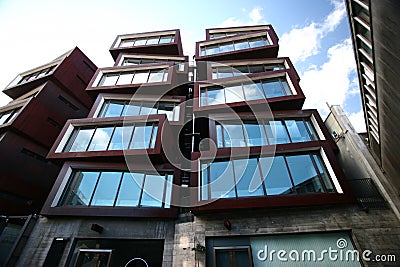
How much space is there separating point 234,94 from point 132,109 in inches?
312

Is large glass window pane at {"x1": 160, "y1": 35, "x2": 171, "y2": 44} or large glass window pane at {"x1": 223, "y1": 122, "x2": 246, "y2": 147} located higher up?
large glass window pane at {"x1": 160, "y1": 35, "x2": 171, "y2": 44}

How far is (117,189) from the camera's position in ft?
39.0

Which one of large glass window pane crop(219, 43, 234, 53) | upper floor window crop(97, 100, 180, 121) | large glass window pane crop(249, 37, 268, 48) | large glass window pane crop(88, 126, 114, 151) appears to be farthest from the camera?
large glass window pane crop(219, 43, 234, 53)

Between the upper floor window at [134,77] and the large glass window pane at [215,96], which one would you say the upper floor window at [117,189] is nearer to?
the large glass window pane at [215,96]

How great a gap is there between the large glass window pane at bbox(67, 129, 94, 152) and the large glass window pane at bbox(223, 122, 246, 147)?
367 inches

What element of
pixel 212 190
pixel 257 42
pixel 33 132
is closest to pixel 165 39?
pixel 257 42

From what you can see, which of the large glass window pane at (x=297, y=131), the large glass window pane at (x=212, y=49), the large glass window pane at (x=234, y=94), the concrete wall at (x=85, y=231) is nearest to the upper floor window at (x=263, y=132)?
the large glass window pane at (x=297, y=131)

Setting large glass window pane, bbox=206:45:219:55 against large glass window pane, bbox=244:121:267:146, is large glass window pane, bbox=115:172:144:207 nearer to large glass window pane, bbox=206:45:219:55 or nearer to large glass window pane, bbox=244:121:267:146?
large glass window pane, bbox=244:121:267:146

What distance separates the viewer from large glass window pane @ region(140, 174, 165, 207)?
37.5 feet

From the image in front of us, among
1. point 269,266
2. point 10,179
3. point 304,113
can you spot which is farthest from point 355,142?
point 10,179

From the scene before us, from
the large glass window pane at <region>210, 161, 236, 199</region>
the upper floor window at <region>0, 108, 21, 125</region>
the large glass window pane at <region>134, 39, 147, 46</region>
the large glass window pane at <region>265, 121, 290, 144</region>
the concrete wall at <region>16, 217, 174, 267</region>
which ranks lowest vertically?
the concrete wall at <region>16, 217, 174, 267</region>

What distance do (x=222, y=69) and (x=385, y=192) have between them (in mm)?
13736

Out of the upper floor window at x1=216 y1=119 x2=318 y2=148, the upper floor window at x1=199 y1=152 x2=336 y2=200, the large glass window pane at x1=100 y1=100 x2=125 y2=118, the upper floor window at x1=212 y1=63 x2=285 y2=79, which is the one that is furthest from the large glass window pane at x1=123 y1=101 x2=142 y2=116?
the upper floor window at x1=199 y1=152 x2=336 y2=200

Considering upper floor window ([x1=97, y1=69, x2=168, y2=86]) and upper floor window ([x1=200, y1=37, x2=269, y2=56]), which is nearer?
upper floor window ([x1=97, y1=69, x2=168, y2=86])
